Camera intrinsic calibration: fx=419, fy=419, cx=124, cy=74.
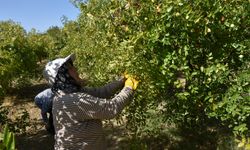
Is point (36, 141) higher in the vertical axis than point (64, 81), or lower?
lower

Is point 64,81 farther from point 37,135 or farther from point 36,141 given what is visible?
point 37,135

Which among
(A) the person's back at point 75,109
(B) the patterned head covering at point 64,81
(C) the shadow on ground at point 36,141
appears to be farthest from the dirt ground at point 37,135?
(B) the patterned head covering at point 64,81

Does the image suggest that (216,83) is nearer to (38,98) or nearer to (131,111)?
(131,111)

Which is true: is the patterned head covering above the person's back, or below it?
above

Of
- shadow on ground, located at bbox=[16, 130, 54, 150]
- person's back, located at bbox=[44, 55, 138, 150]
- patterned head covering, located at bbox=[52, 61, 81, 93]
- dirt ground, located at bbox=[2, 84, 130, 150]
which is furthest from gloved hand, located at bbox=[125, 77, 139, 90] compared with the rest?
shadow on ground, located at bbox=[16, 130, 54, 150]

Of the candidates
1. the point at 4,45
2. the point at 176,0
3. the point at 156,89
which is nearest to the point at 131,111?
the point at 156,89

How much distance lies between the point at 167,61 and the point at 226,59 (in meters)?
0.84

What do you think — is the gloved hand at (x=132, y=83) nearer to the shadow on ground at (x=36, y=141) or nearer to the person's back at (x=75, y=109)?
the person's back at (x=75, y=109)

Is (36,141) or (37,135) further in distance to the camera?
(37,135)

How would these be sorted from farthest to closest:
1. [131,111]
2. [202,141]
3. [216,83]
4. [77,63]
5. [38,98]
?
[77,63], [38,98], [202,141], [131,111], [216,83]

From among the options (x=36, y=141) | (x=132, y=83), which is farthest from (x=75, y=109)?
(x=36, y=141)

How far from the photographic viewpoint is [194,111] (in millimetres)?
5207

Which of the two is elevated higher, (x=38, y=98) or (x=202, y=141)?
(x=38, y=98)

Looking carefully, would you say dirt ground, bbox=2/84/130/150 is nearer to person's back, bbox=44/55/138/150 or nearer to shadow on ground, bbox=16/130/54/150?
shadow on ground, bbox=16/130/54/150
